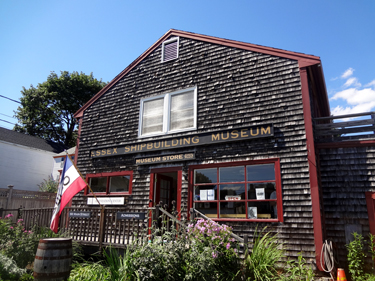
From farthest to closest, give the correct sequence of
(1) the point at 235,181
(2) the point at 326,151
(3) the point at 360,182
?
(1) the point at 235,181 → (2) the point at 326,151 → (3) the point at 360,182

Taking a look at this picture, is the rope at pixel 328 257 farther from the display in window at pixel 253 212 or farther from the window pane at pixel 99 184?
the window pane at pixel 99 184

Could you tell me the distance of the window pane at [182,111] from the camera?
9663 mm

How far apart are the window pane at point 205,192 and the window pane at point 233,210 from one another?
387 millimetres

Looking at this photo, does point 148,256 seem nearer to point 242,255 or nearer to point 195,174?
point 242,255

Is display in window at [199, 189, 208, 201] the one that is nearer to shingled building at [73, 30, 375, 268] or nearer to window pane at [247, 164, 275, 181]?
shingled building at [73, 30, 375, 268]

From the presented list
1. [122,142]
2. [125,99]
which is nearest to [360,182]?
[122,142]

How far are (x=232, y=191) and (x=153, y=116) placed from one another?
13.7ft

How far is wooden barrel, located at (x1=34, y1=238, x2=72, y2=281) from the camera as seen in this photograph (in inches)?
223

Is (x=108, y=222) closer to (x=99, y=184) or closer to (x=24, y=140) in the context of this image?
(x=99, y=184)

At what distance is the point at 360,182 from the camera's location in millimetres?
6984

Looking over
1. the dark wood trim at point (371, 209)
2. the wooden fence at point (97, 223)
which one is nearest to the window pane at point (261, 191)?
the dark wood trim at point (371, 209)

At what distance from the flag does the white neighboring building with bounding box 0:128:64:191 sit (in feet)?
59.2

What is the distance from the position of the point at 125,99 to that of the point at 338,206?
8255 millimetres

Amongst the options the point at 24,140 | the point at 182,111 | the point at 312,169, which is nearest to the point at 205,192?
the point at 182,111
